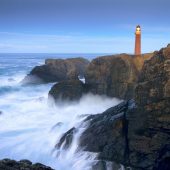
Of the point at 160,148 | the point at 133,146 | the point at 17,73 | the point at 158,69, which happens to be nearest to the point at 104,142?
the point at 133,146

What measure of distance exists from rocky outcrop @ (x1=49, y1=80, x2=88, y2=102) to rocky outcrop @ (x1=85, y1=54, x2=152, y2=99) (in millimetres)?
1088

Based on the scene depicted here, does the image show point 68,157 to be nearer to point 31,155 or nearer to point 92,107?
point 31,155

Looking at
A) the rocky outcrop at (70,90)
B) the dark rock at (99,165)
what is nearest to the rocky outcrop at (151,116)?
the dark rock at (99,165)

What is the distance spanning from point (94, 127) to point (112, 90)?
47.4 ft

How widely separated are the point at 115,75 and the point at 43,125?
8.90 metres

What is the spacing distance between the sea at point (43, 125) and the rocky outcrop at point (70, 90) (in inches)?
22.0

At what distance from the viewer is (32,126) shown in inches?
1324

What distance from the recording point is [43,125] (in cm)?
3309

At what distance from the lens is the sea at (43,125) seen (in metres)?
23.8

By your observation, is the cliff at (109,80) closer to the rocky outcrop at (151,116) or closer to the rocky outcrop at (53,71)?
the rocky outcrop at (151,116)

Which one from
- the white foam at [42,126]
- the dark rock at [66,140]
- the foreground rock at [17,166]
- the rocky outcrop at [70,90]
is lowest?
the white foam at [42,126]

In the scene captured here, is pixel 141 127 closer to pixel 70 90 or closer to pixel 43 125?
pixel 43 125

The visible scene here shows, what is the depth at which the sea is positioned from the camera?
935 inches

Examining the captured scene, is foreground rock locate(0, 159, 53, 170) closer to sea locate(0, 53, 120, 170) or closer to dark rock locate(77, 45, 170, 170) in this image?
dark rock locate(77, 45, 170, 170)
